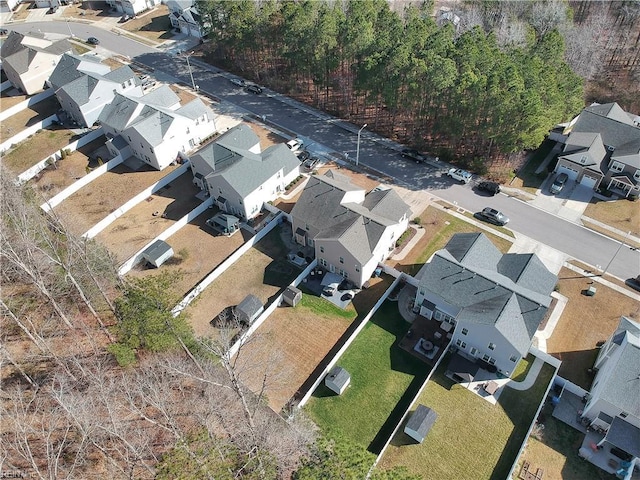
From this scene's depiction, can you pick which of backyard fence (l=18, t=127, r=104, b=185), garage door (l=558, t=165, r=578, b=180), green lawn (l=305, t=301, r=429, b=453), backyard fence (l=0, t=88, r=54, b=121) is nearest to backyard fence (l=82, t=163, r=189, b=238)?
backyard fence (l=18, t=127, r=104, b=185)

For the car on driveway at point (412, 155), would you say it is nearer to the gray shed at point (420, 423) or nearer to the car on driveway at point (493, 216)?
the car on driveway at point (493, 216)

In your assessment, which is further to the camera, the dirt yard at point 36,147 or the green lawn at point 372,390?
the dirt yard at point 36,147

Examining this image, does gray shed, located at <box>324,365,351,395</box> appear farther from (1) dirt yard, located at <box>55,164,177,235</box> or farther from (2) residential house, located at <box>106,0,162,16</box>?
(2) residential house, located at <box>106,0,162,16</box>

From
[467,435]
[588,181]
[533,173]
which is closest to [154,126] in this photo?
[533,173]

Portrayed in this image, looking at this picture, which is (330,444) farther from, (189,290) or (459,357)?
(189,290)

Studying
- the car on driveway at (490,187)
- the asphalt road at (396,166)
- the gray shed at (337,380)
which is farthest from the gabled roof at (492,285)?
the car on driveway at (490,187)

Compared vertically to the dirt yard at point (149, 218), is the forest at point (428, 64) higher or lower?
higher

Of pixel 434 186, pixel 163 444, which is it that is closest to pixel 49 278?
pixel 163 444
